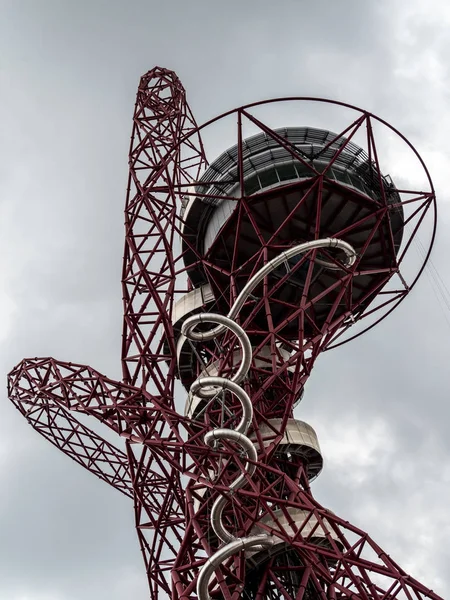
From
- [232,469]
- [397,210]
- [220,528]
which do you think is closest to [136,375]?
[232,469]

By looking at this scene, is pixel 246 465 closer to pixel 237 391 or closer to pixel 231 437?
pixel 231 437

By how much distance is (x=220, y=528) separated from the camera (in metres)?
33.2

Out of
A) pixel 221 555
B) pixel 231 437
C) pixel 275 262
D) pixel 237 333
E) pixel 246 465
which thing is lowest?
pixel 221 555

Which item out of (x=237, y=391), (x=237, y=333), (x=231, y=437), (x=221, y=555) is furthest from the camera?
(x=237, y=333)

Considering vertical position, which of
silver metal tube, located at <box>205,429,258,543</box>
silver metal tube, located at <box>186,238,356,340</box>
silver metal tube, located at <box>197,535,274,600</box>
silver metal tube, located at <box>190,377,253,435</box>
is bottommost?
silver metal tube, located at <box>197,535,274,600</box>

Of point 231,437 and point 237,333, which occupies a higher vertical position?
point 237,333

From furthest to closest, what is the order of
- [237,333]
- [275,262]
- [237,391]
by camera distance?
[275,262] → [237,333] → [237,391]

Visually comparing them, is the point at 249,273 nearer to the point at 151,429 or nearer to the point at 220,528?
the point at 151,429

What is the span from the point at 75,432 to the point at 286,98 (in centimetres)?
2256

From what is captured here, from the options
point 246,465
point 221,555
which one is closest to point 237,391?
point 246,465

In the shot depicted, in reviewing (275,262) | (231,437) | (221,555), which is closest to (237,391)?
(231,437)

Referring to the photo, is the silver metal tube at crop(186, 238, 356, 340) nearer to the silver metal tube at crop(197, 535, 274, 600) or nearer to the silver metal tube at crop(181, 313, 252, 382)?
the silver metal tube at crop(181, 313, 252, 382)

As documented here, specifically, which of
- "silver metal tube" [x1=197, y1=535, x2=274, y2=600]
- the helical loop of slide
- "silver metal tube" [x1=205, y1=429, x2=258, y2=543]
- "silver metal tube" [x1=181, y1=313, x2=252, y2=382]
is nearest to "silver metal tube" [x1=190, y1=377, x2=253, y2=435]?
the helical loop of slide

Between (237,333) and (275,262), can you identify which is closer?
(237,333)
